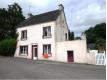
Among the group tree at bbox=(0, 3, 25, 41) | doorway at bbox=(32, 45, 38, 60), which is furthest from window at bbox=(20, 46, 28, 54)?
tree at bbox=(0, 3, 25, 41)

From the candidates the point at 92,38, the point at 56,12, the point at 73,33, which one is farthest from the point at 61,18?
the point at 92,38

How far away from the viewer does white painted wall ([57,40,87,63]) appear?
2886 centimetres

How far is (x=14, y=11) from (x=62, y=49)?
23738 mm

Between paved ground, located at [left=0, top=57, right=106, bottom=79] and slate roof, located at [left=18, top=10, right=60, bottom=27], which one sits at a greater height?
slate roof, located at [left=18, top=10, right=60, bottom=27]

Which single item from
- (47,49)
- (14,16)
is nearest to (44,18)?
(47,49)

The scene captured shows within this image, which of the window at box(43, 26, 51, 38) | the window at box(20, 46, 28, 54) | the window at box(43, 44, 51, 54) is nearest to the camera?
the window at box(43, 44, 51, 54)

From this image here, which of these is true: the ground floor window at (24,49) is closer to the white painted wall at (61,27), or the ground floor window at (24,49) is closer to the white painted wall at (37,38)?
the white painted wall at (37,38)

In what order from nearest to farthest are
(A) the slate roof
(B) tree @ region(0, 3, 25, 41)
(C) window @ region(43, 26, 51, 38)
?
1. (C) window @ region(43, 26, 51, 38)
2. (A) the slate roof
3. (B) tree @ region(0, 3, 25, 41)

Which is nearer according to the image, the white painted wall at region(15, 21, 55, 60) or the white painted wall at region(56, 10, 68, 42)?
the white painted wall at region(15, 21, 55, 60)

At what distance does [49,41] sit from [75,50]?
518cm

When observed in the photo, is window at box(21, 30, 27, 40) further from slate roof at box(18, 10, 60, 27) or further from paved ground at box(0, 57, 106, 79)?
paved ground at box(0, 57, 106, 79)

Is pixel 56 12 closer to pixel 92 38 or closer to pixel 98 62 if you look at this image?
pixel 98 62

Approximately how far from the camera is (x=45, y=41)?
111ft

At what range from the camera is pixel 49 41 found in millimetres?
33312
